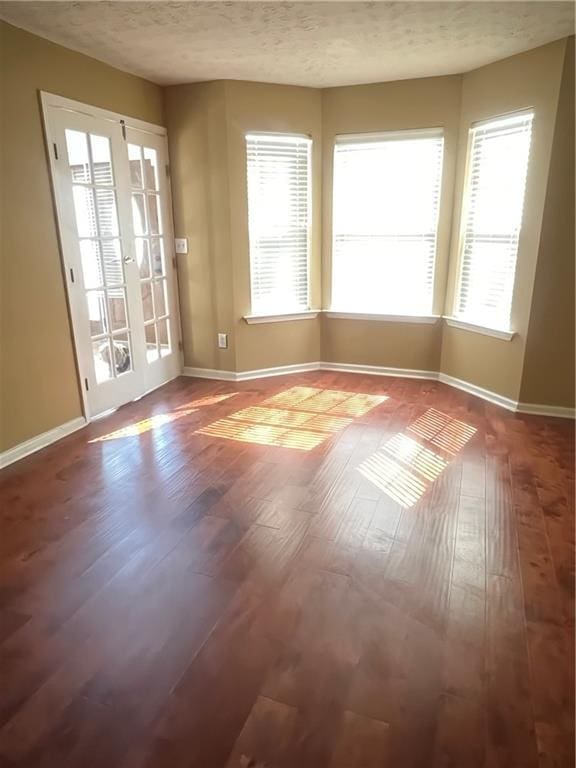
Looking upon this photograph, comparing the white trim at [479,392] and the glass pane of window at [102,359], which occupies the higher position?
the glass pane of window at [102,359]

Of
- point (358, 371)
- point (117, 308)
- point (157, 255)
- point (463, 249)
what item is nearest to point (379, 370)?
point (358, 371)

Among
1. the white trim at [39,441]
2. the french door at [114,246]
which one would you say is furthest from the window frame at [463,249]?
the white trim at [39,441]

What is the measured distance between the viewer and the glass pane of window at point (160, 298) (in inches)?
172

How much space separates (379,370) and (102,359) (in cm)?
255

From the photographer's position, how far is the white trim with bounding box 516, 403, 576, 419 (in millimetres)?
3734

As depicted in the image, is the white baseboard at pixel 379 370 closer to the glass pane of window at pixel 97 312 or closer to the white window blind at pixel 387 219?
the white window blind at pixel 387 219

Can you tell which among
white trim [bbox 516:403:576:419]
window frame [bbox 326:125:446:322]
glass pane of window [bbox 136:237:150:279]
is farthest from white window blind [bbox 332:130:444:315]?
glass pane of window [bbox 136:237:150:279]

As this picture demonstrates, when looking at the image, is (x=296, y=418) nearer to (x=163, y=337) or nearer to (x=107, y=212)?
(x=163, y=337)

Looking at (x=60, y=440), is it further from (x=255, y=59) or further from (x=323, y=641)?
(x=255, y=59)

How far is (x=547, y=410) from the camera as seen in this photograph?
3785 millimetres

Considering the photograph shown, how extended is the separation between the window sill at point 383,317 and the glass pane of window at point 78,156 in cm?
239

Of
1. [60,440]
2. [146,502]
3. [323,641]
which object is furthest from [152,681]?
[60,440]

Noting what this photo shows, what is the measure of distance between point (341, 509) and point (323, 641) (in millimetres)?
859

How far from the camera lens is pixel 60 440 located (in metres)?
3.40
